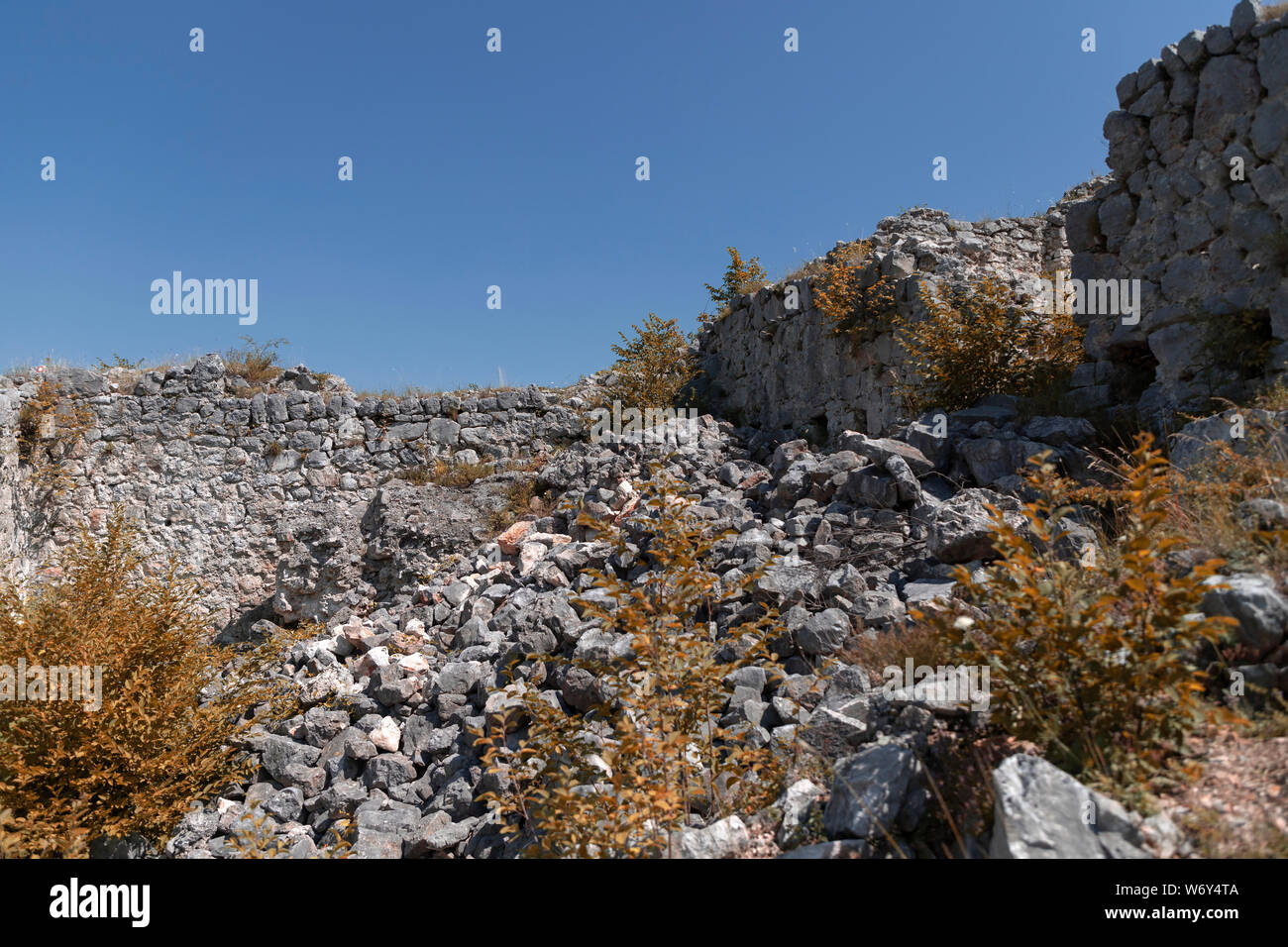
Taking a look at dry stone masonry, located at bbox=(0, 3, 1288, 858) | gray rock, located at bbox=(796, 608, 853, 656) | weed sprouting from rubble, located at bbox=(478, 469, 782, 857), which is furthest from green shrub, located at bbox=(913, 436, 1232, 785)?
gray rock, located at bbox=(796, 608, 853, 656)

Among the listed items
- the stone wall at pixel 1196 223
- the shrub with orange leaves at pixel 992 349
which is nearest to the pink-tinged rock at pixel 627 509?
the shrub with orange leaves at pixel 992 349

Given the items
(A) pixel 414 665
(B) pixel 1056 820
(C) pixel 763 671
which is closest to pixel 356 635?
(A) pixel 414 665

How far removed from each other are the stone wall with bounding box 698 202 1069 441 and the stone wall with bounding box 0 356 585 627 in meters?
4.43

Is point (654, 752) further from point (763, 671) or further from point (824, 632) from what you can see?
point (824, 632)

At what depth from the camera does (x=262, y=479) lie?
37.8 ft

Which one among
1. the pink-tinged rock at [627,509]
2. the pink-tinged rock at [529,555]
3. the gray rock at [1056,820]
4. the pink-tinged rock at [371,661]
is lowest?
the pink-tinged rock at [371,661]

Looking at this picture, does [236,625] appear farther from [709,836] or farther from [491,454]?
[709,836]

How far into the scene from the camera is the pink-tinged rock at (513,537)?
29.2 feet

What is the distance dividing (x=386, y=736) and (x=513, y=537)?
3.56 metres

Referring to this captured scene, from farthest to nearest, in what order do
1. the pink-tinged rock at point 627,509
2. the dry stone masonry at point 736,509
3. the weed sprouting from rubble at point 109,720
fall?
1. the pink-tinged rock at point 627,509
2. the weed sprouting from rubble at point 109,720
3. the dry stone masonry at point 736,509

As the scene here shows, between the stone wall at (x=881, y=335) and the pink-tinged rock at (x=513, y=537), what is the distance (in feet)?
16.4

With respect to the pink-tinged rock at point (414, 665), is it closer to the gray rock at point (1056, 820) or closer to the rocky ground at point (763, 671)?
the rocky ground at point (763, 671)
